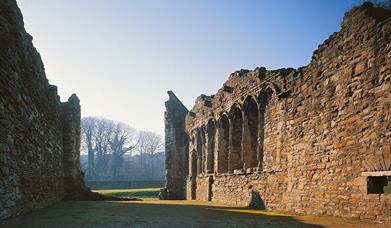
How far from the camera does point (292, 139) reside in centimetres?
1161

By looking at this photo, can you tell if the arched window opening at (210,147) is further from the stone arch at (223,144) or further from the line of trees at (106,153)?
the line of trees at (106,153)

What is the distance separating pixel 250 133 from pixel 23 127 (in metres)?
9.51

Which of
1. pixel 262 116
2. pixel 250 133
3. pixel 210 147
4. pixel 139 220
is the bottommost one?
pixel 139 220

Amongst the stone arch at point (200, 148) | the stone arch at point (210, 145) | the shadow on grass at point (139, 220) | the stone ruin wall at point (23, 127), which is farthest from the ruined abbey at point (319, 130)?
the stone ruin wall at point (23, 127)

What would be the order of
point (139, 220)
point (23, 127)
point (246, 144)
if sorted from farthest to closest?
point (246, 144), point (23, 127), point (139, 220)

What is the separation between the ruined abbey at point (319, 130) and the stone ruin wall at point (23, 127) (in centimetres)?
695

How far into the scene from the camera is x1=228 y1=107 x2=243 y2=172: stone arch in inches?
663

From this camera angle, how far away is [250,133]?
51.1 ft

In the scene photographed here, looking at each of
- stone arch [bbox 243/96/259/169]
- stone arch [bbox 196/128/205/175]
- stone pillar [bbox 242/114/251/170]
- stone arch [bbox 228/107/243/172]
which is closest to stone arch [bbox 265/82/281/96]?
stone arch [bbox 243/96/259/169]

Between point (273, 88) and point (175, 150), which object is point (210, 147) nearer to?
point (175, 150)

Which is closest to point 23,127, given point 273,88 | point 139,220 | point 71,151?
point 139,220

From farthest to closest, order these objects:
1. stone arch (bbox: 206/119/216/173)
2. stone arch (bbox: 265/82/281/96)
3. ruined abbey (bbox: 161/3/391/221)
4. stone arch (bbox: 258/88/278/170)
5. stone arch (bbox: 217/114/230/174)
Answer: stone arch (bbox: 206/119/216/173) < stone arch (bbox: 217/114/230/174) < stone arch (bbox: 258/88/278/170) < stone arch (bbox: 265/82/281/96) < ruined abbey (bbox: 161/3/391/221)

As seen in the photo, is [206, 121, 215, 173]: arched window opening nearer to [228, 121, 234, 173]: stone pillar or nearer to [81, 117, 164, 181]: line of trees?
[228, 121, 234, 173]: stone pillar

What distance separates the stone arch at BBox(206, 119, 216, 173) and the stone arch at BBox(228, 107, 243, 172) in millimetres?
2834
